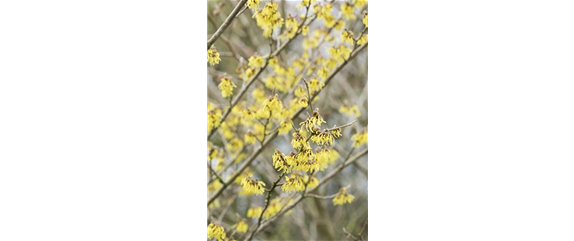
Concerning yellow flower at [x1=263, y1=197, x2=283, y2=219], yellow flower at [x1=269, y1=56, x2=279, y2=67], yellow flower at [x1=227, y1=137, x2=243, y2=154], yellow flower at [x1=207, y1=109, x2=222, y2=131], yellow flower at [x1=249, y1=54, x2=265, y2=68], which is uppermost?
yellow flower at [x1=269, y1=56, x2=279, y2=67]

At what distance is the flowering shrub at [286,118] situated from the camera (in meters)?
1.36

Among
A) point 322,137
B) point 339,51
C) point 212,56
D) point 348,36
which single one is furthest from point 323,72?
point 322,137

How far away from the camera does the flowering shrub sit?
1.36 m

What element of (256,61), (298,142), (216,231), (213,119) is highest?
(256,61)

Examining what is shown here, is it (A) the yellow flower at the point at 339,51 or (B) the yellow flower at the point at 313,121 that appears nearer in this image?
(B) the yellow flower at the point at 313,121

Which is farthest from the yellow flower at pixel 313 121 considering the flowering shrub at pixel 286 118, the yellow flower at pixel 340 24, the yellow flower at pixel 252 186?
the yellow flower at pixel 340 24

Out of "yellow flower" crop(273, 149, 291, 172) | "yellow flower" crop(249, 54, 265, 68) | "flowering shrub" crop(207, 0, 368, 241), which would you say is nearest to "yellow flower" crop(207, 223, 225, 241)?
"flowering shrub" crop(207, 0, 368, 241)

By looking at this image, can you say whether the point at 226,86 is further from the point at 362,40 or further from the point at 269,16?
the point at 362,40

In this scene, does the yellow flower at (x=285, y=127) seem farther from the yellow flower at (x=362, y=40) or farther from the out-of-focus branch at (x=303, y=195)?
the yellow flower at (x=362, y=40)

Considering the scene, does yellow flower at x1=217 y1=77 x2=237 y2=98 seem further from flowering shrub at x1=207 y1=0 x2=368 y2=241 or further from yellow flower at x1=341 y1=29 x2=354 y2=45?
yellow flower at x1=341 y1=29 x2=354 y2=45

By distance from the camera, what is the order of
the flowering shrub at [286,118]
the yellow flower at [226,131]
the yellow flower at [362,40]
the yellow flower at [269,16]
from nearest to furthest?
the flowering shrub at [286,118] < the yellow flower at [269,16] < the yellow flower at [362,40] < the yellow flower at [226,131]

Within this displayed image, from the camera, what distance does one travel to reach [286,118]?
1646mm
